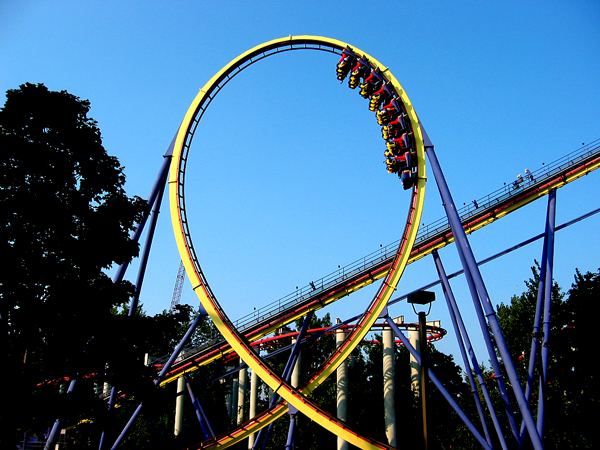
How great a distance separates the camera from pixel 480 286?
14.3m

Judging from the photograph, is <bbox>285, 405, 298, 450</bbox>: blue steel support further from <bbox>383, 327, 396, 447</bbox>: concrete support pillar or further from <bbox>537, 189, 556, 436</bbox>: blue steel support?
<bbox>537, 189, 556, 436</bbox>: blue steel support

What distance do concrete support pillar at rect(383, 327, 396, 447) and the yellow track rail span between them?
23.3 feet

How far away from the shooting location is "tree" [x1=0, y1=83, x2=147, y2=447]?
8992 millimetres

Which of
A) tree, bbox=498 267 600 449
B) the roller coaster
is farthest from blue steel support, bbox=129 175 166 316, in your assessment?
tree, bbox=498 267 600 449

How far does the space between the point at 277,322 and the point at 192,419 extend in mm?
15675

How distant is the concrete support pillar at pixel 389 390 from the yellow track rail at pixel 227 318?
7.09 metres

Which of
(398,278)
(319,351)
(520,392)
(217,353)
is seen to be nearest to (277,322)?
(217,353)

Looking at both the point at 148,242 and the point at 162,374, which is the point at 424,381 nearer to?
the point at 162,374

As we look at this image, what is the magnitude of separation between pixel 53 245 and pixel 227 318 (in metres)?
6.84

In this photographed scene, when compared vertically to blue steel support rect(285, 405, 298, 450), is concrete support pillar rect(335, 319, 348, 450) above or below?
above

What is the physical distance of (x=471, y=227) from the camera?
736 inches

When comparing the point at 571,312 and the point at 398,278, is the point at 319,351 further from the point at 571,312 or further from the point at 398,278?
the point at 398,278

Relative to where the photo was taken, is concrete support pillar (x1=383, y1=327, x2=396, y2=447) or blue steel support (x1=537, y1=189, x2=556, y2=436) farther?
concrete support pillar (x1=383, y1=327, x2=396, y2=447)

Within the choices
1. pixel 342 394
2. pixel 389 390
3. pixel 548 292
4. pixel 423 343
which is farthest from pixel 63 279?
pixel 389 390
